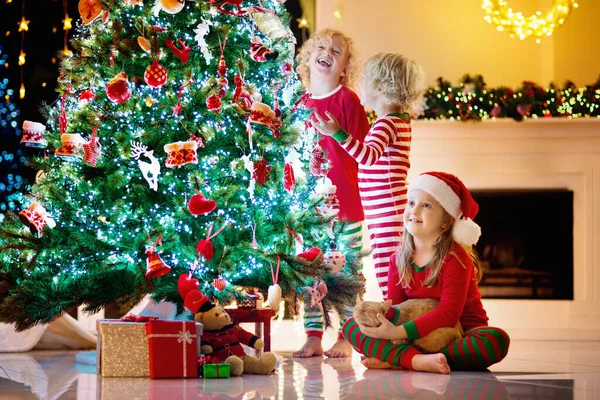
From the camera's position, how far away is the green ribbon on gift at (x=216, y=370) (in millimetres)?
2496

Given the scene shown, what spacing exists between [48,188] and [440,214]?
4.31ft

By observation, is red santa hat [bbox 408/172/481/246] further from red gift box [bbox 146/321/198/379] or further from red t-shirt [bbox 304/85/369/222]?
red gift box [bbox 146/321/198/379]

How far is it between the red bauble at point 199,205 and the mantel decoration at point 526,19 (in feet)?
10.8

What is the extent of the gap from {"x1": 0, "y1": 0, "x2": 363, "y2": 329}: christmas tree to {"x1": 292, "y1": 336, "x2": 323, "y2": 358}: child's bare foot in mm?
278

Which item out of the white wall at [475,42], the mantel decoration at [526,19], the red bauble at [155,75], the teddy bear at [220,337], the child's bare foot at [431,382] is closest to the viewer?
the child's bare foot at [431,382]

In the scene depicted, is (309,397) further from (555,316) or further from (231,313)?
(555,316)

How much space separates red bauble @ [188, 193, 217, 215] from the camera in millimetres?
2777

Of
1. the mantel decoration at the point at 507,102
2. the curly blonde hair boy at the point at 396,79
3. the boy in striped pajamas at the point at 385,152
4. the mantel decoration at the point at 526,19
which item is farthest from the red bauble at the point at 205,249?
the mantel decoration at the point at 526,19

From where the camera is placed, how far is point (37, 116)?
4.54 meters

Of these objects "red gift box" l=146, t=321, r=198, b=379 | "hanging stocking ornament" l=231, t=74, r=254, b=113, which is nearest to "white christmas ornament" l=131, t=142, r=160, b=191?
"hanging stocking ornament" l=231, t=74, r=254, b=113

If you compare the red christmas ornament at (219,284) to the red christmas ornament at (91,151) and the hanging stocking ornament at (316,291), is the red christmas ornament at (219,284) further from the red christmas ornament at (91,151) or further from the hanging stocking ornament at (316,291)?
Result: the red christmas ornament at (91,151)

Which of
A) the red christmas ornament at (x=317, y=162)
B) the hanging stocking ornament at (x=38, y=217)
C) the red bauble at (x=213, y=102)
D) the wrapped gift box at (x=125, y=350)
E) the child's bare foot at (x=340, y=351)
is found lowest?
the child's bare foot at (x=340, y=351)

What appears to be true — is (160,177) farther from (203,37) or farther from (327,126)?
(327,126)

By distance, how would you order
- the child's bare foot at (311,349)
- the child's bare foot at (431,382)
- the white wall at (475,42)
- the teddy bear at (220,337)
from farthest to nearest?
the white wall at (475,42) → the child's bare foot at (311,349) → the teddy bear at (220,337) → the child's bare foot at (431,382)
